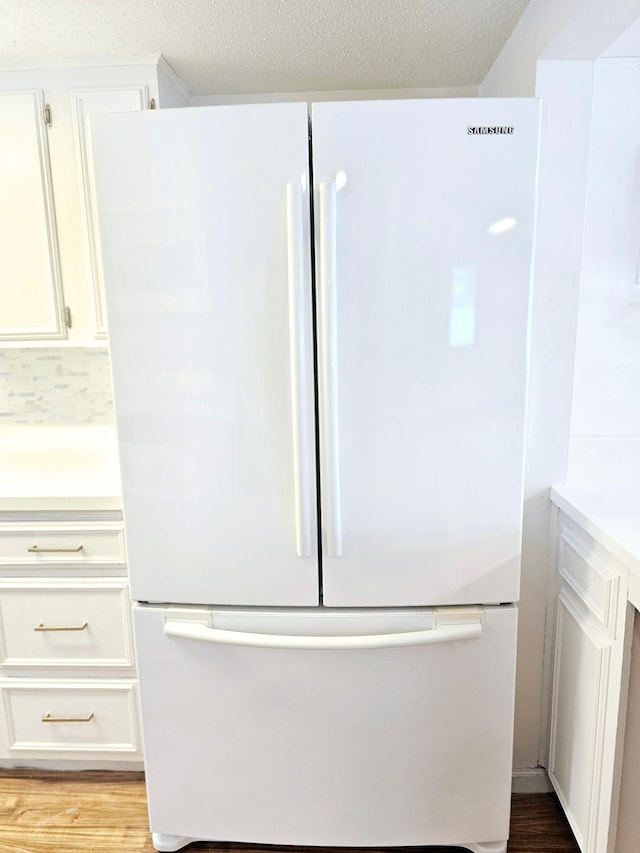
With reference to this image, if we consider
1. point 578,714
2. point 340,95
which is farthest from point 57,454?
point 578,714

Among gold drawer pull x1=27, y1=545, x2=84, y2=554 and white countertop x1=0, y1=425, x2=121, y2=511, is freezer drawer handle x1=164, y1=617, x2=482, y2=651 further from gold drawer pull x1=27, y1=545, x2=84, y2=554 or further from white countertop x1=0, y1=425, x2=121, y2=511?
white countertop x1=0, y1=425, x2=121, y2=511

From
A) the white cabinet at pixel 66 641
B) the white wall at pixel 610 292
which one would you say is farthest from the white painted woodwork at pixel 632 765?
the white cabinet at pixel 66 641

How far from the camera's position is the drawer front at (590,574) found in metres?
1.23

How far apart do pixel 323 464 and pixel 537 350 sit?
28.5 inches

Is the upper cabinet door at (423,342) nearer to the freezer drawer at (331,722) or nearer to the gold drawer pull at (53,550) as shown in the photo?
the freezer drawer at (331,722)

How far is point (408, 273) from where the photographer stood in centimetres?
117

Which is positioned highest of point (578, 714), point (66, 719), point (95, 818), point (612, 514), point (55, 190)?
point (55, 190)

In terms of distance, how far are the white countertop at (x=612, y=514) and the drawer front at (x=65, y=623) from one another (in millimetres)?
1292

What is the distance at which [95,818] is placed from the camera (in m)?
1.62

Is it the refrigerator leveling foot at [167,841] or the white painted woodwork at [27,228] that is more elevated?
the white painted woodwork at [27,228]

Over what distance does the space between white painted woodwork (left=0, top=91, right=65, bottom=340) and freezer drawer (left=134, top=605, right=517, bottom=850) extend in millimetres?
1086

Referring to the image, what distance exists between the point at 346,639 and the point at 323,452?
1.47 feet

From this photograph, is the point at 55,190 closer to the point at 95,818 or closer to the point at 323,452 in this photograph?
the point at 323,452

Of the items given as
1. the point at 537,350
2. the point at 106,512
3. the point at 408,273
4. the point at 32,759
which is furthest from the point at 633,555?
the point at 32,759
